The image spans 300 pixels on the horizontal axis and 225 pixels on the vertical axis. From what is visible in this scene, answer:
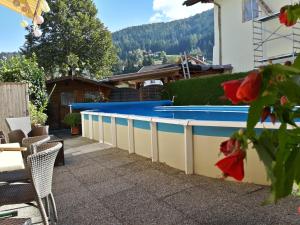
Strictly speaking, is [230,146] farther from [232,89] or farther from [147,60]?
[147,60]

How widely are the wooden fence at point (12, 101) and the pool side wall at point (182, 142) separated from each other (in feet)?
14.0

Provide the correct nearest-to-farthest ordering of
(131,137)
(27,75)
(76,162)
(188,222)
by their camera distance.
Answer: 1. (188,222)
2. (76,162)
3. (131,137)
4. (27,75)

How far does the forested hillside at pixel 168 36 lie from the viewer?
68.2 meters

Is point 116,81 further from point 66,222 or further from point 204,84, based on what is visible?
point 66,222

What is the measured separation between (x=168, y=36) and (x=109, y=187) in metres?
71.6

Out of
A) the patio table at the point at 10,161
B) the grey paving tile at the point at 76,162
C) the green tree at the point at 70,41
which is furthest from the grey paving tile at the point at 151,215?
the green tree at the point at 70,41

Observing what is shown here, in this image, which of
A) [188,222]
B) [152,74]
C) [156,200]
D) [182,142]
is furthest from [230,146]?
[152,74]

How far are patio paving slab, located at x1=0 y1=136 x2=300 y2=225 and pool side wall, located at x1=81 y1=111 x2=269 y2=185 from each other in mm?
191

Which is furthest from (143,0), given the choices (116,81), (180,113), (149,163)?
(149,163)

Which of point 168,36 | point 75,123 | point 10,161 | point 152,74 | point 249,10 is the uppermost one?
point 168,36

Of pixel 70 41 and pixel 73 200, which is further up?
pixel 70 41

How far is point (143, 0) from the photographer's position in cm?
4506

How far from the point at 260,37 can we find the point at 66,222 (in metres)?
15.1

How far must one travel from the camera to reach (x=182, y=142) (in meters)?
6.09
